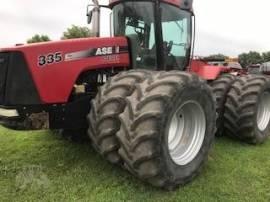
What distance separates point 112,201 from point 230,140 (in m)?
3.28

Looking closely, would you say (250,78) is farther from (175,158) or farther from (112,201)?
(112,201)

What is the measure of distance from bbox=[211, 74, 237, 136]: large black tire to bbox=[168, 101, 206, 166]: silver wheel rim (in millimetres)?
1598

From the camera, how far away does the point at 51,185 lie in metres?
4.29

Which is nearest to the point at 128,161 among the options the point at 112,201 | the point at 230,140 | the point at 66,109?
the point at 112,201

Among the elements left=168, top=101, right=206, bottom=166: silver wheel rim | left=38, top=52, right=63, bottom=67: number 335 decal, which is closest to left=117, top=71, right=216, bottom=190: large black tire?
left=168, top=101, right=206, bottom=166: silver wheel rim

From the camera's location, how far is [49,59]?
14.8 feet

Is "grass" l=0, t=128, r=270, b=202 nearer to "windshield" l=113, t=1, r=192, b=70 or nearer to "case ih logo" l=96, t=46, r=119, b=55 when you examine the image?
"case ih logo" l=96, t=46, r=119, b=55

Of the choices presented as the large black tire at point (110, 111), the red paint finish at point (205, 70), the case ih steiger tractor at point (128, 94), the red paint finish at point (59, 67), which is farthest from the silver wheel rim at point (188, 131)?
the red paint finish at point (205, 70)

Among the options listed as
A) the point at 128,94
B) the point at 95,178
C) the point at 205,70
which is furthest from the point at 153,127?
the point at 205,70

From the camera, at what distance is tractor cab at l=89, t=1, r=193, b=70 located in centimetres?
533

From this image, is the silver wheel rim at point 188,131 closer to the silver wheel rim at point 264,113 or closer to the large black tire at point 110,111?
the large black tire at point 110,111

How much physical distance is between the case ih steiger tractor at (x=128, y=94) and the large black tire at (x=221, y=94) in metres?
1.06

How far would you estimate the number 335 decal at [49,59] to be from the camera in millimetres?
4441

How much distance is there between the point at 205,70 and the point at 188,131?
2558mm
